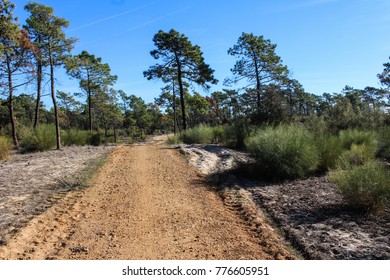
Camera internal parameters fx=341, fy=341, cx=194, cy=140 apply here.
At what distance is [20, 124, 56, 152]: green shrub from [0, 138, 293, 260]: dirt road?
11.3m

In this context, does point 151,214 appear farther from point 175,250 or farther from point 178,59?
point 178,59

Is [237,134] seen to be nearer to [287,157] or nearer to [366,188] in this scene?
[287,157]

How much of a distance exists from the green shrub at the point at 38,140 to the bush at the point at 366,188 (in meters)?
16.4

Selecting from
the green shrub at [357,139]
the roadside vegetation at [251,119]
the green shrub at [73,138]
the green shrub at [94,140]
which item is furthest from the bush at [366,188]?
the green shrub at [94,140]

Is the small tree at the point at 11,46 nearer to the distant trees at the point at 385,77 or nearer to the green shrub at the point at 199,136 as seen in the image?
the green shrub at the point at 199,136

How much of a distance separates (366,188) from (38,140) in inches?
665

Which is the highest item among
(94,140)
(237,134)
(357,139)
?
(94,140)

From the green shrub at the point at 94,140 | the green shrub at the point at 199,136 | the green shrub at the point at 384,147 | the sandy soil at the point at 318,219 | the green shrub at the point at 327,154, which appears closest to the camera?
the sandy soil at the point at 318,219

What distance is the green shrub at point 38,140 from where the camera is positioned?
18312 mm

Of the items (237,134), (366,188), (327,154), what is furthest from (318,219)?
(237,134)

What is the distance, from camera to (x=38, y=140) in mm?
18297

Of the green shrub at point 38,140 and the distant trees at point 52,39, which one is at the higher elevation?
the distant trees at point 52,39

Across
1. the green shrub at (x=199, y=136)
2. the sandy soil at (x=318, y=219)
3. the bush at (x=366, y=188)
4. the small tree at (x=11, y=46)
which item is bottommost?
the sandy soil at (x=318, y=219)
